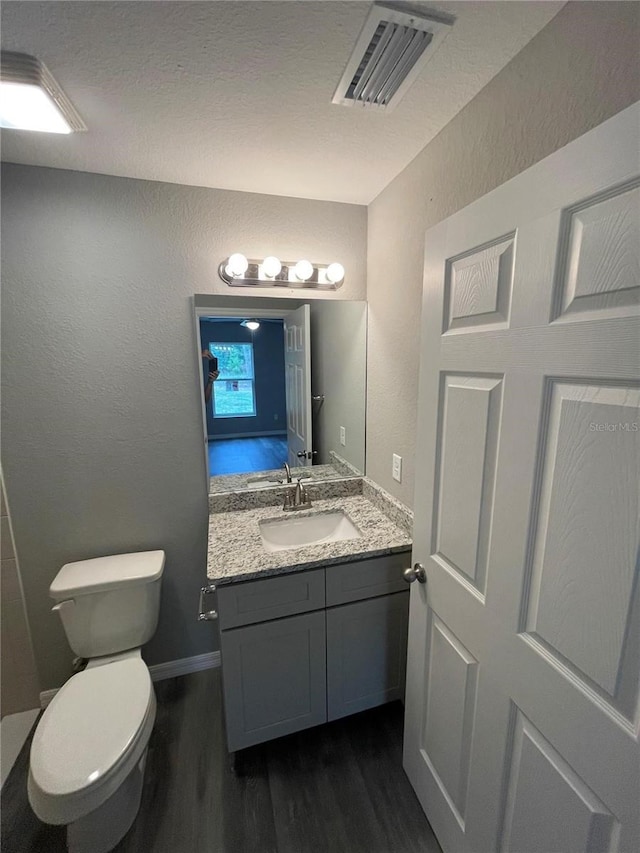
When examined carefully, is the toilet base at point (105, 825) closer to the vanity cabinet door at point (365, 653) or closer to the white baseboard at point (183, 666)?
the white baseboard at point (183, 666)

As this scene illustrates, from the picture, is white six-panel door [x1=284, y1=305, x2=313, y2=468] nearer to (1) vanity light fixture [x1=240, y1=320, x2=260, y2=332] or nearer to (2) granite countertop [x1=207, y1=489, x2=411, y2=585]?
(1) vanity light fixture [x1=240, y1=320, x2=260, y2=332]

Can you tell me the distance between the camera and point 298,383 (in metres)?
1.87

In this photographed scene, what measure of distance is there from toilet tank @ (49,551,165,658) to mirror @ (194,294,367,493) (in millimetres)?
488

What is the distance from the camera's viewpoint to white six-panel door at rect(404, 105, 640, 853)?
1.84 ft

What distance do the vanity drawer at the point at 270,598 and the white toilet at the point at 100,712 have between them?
44 cm

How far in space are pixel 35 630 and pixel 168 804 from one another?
94 cm

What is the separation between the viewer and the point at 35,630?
1.64 m

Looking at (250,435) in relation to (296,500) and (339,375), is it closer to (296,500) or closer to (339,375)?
(296,500)

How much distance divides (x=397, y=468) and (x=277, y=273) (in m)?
1.05

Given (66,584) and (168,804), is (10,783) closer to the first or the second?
(168,804)

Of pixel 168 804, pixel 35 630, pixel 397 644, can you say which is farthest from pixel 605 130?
pixel 35 630

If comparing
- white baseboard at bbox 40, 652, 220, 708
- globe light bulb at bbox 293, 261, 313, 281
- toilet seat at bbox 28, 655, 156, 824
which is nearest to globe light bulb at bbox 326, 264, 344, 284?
globe light bulb at bbox 293, 261, 313, 281

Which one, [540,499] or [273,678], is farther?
[273,678]
